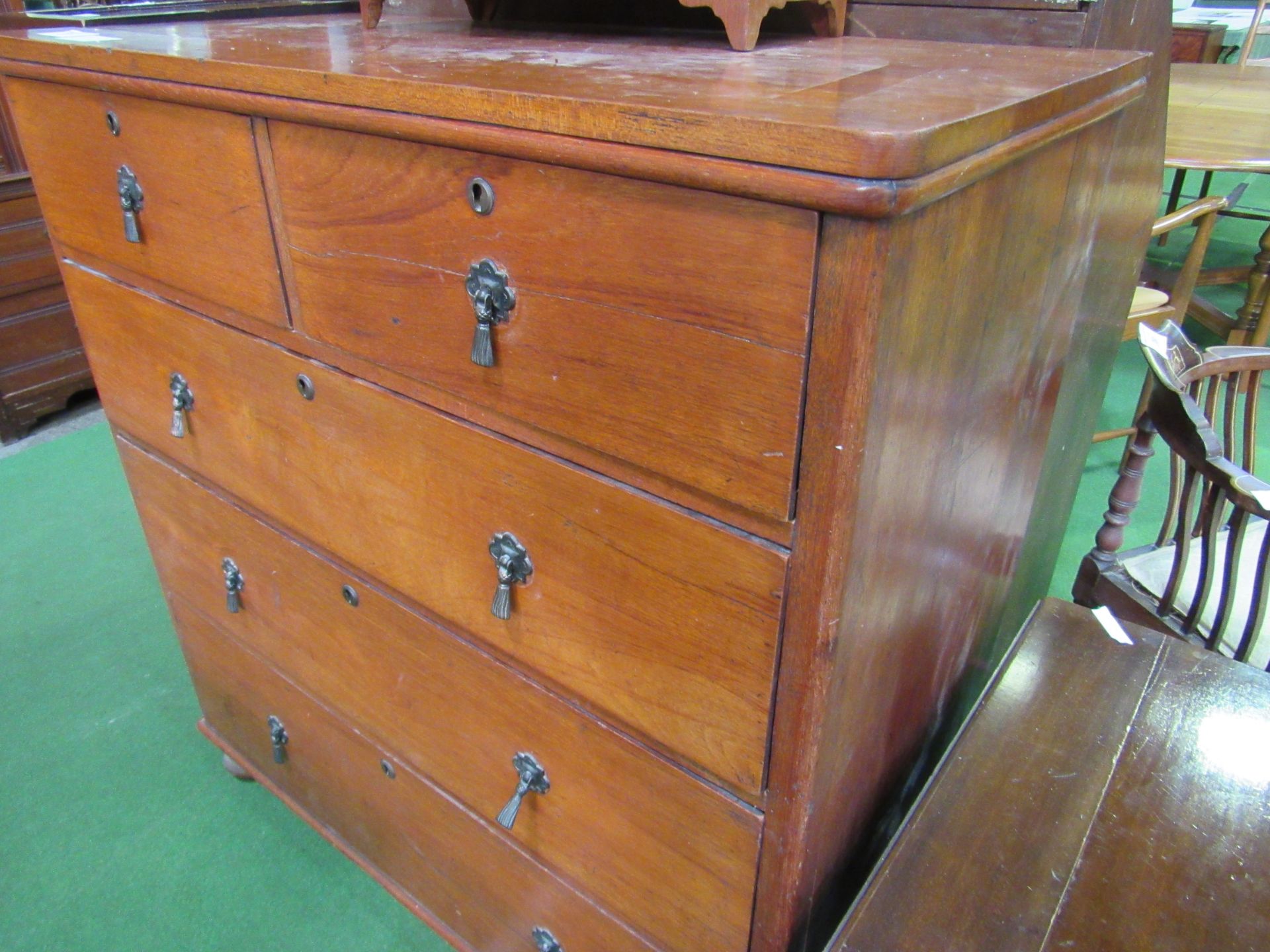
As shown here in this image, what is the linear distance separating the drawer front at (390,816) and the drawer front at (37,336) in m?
1.58

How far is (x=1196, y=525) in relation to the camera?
137 centimetres

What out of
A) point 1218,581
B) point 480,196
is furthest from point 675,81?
point 1218,581

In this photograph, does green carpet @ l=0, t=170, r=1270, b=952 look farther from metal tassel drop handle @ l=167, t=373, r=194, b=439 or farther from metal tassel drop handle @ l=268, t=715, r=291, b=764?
metal tassel drop handle @ l=167, t=373, r=194, b=439

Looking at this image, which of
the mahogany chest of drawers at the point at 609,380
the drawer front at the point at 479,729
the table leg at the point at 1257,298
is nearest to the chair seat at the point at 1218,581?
the mahogany chest of drawers at the point at 609,380

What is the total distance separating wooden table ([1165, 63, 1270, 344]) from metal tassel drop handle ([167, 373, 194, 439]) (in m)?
2.03

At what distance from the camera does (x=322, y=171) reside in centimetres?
79

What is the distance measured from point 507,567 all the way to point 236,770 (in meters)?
1.09

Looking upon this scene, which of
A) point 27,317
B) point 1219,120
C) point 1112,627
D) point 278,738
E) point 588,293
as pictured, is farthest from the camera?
point 1219,120

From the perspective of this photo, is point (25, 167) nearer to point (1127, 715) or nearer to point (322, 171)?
point (322, 171)

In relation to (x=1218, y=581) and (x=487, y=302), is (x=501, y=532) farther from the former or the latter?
(x=1218, y=581)

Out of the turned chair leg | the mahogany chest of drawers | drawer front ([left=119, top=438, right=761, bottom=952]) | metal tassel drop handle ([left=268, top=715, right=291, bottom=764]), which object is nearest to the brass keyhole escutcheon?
the mahogany chest of drawers

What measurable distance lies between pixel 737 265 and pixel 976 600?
64 centimetres

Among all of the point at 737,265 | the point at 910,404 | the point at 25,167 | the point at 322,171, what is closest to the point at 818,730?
the point at 910,404

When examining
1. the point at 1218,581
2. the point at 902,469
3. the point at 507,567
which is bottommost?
the point at 1218,581
